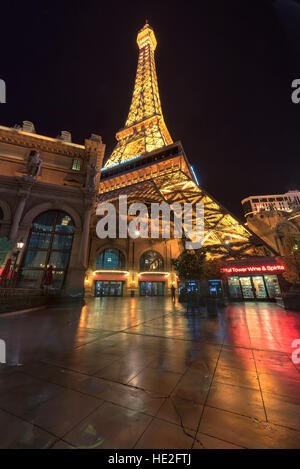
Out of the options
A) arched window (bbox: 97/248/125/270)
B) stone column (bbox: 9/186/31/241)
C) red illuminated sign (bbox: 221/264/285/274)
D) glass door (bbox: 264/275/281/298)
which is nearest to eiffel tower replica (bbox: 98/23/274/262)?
red illuminated sign (bbox: 221/264/285/274)

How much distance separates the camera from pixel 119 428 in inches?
77.3

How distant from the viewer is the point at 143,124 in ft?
234

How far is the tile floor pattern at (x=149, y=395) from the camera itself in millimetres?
1841

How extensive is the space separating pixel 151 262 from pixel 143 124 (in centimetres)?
6430

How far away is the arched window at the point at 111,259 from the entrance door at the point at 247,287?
1999 cm

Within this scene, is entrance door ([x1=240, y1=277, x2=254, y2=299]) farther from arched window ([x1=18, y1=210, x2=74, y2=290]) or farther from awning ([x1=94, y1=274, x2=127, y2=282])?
arched window ([x1=18, y1=210, x2=74, y2=290])

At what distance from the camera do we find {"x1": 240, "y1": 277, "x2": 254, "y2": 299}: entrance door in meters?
21.8

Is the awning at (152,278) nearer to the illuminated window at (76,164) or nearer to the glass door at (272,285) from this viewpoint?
the glass door at (272,285)

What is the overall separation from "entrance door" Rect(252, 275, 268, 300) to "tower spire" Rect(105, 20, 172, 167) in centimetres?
5337

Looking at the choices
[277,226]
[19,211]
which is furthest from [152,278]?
[277,226]

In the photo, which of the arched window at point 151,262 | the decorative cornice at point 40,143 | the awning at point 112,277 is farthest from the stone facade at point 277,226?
the decorative cornice at point 40,143
